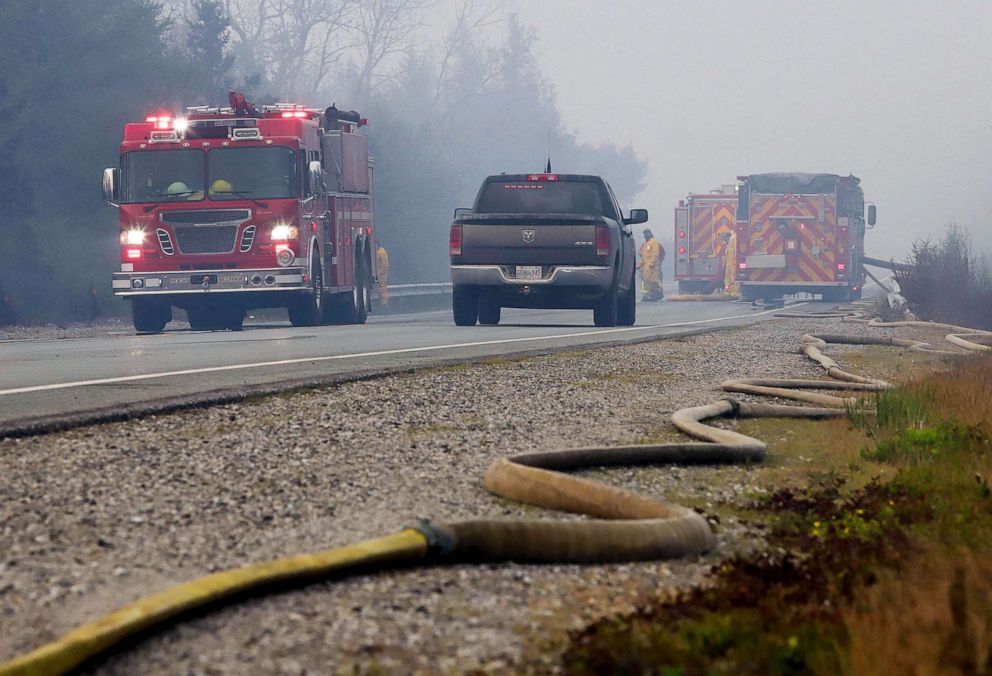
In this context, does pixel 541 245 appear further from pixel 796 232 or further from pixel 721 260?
pixel 721 260

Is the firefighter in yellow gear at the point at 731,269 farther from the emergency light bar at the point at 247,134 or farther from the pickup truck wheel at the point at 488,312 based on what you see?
the emergency light bar at the point at 247,134

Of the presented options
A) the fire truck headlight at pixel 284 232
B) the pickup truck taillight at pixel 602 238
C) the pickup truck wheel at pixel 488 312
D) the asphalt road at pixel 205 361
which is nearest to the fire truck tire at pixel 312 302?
the fire truck headlight at pixel 284 232

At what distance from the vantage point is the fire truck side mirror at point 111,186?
19375 millimetres

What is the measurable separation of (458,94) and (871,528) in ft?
304

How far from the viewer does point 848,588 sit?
3.59 meters

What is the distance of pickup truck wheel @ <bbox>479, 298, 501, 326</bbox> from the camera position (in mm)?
19828

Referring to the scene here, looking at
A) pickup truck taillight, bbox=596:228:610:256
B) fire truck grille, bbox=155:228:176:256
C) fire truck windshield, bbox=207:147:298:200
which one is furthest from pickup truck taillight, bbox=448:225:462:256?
fire truck grille, bbox=155:228:176:256

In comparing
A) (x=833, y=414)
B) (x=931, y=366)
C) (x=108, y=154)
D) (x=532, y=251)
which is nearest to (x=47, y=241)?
(x=108, y=154)

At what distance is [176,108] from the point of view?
34.5 metres

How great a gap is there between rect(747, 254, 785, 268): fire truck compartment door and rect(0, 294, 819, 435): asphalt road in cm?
1810

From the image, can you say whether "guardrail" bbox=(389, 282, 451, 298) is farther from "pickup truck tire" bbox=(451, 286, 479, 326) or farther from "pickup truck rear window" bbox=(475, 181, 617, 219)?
"pickup truck rear window" bbox=(475, 181, 617, 219)

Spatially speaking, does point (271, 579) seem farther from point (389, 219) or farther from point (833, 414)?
point (389, 219)

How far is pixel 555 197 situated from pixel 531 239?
1.05 meters

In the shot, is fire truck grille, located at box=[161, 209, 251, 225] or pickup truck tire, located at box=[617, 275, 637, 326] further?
pickup truck tire, located at box=[617, 275, 637, 326]
